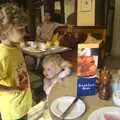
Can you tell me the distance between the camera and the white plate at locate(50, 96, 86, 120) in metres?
1.28

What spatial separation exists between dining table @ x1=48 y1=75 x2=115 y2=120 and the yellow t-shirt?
27cm

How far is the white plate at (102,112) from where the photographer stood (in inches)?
49.4

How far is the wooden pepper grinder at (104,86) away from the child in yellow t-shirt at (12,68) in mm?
496

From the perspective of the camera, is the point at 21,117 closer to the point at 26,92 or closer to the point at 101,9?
the point at 26,92

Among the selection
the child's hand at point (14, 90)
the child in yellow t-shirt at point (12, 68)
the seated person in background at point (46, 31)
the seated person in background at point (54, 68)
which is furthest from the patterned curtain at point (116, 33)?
the child's hand at point (14, 90)

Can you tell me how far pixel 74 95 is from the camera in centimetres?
144

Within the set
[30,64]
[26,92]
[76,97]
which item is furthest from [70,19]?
[76,97]

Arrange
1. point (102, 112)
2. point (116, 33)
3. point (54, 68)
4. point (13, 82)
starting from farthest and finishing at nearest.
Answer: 1. point (116, 33)
2. point (54, 68)
3. point (13, 82)
4. point (102, 112)

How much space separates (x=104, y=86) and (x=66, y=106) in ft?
0.71

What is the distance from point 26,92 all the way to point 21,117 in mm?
173

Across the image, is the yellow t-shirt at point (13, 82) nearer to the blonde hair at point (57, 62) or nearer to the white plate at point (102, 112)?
the blonde hair at point (57, 62)

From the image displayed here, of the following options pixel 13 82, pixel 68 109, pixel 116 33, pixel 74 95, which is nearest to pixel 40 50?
pixel 13 82

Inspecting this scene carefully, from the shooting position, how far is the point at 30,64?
11.9ft

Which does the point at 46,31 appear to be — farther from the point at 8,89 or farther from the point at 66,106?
the point at 66,106
